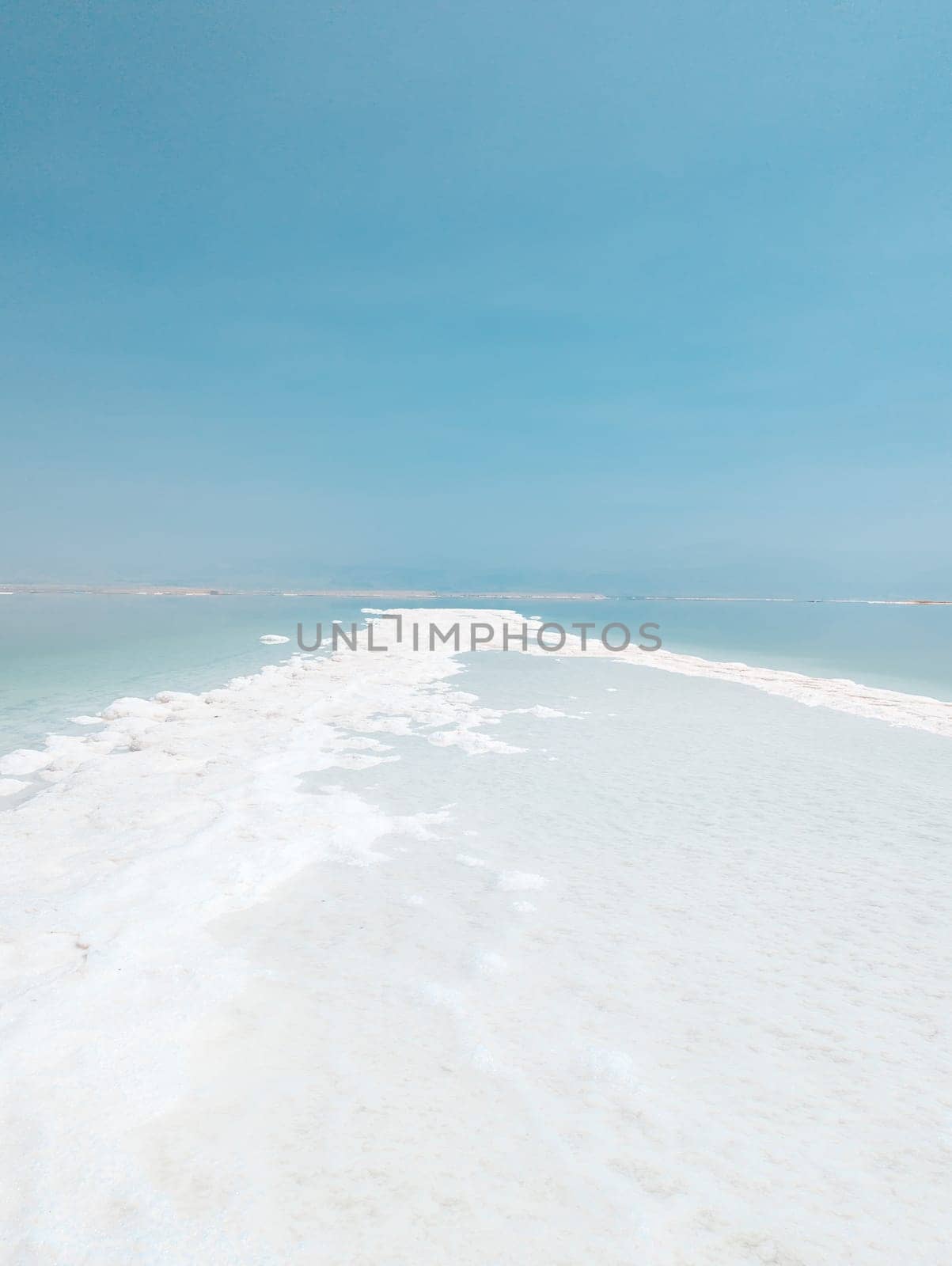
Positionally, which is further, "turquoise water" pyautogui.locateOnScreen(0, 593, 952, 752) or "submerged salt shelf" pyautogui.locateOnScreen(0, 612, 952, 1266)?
"turquoise water" pyautogui.locateOnScreen(0, 593, 952, 752)

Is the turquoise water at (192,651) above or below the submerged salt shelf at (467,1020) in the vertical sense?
below

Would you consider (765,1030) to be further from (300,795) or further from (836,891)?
(300,795)

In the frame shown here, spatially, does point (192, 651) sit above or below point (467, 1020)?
below

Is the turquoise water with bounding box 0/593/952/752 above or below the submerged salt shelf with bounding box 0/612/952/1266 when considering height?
below

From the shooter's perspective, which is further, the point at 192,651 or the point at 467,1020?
the point at 192,651

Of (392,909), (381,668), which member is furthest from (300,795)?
(381,668)
